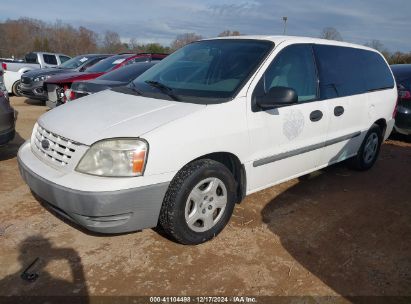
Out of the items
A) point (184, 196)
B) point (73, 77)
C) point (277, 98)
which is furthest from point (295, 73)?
point (73, 77)

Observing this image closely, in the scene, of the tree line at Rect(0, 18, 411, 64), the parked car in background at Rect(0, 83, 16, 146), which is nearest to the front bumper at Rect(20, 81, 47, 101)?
the parked car in background at Rect(0, 83, 16, 146)

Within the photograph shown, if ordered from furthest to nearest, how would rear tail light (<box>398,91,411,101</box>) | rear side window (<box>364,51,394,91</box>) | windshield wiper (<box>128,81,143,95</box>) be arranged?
rear tail light (<box>398,91,411,101</box>) → rear side window (<box>364,51,394,91</box>) → windshield wiper (<box>128,81,143,95</box>)

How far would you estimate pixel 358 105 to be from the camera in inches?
176

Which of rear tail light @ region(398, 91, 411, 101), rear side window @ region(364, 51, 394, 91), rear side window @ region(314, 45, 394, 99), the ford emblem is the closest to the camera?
the ford emblem

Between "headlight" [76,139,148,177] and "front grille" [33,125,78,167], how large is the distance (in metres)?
0.19

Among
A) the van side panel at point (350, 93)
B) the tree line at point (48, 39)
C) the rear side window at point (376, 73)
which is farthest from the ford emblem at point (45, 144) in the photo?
the tree line at point (48, 39)

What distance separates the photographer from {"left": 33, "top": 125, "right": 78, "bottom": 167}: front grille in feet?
9.07

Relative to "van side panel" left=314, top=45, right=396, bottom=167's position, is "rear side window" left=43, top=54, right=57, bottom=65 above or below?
below

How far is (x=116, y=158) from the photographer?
2600 mm

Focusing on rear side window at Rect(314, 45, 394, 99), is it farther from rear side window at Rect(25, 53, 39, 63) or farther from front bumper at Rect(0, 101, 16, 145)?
rear side window at Rect(25, 53, 39, 63)

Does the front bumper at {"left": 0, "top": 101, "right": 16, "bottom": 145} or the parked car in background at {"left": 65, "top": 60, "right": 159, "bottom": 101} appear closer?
the front bumper at {"left": 0, "top": 101, "right": 16, "bottom": 145}

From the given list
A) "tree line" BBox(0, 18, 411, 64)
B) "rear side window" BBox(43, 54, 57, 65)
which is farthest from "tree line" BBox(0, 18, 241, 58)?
"rear side window" BBox(43, 54, 57, 65)

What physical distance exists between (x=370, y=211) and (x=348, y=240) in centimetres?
85

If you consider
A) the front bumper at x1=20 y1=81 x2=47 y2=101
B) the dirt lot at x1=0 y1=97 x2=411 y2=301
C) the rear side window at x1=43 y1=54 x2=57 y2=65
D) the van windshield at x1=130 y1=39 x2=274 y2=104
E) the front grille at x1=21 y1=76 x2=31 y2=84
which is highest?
the van windshield at x1=130 y1=39 x2=274 y2=104
